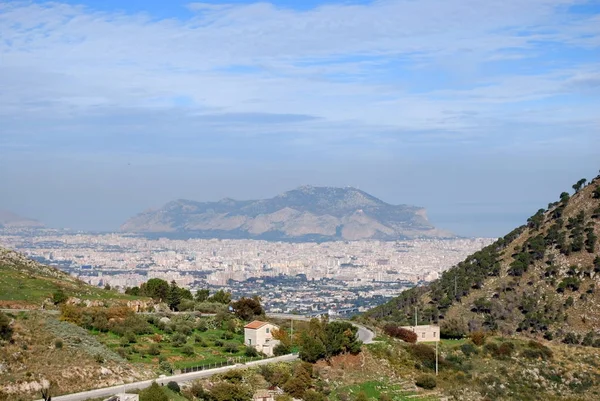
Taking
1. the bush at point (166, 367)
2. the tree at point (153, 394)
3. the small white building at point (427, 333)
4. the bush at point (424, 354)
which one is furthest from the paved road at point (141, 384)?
the small white building at point (427, 333)

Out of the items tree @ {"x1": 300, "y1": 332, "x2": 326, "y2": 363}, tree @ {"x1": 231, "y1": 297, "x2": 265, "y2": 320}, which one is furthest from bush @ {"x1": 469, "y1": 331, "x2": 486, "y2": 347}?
tree @ {"x1": 231, "y1": 297, "x2": 265, "y2": 320}

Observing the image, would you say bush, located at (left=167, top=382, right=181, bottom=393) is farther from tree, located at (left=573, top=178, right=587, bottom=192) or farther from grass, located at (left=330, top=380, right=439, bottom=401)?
tree, located at (left=573, top=178, right=587, bottom=192)

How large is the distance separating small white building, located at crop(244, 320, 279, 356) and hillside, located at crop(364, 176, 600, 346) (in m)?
14.9

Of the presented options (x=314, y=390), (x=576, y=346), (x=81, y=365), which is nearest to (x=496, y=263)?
(x=576, y=346)

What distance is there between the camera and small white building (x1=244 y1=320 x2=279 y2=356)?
4697cm

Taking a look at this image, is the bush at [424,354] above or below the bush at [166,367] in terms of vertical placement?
below

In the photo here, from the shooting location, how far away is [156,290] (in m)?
60.3

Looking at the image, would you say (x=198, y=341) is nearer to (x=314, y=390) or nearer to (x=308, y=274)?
(x=314, y=390)

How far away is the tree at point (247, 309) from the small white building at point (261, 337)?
24.6 ft

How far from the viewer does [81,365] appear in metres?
37.2

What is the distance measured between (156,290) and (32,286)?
9393 millimetres

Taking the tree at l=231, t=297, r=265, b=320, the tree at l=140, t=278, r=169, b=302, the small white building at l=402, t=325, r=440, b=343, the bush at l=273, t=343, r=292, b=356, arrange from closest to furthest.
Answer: the bush at l=273, t=343, r=292, b=356 < the small white building at l=402, t=325, r=440, b=343 < the tree at l=231, t=297, r=265, b=320 < the tree at l=140, t=278, r=169, b=302

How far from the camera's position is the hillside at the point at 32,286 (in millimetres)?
49000

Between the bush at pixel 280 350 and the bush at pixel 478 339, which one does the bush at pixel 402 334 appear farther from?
the bush at pixel 280 350
